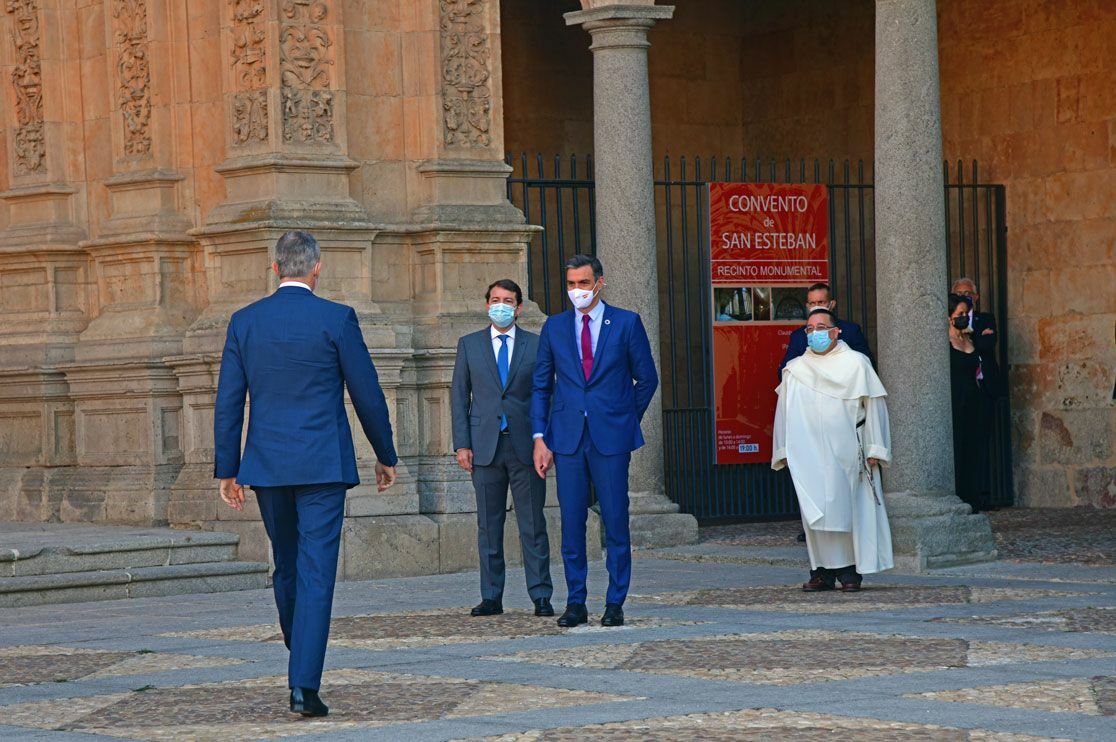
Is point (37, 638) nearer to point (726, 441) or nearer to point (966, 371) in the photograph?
point (726, 441)

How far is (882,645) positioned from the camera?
8.62m

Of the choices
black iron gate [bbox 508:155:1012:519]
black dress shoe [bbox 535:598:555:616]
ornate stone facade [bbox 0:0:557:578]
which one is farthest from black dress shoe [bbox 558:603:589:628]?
black iron gate [bbox 508:155:1012:519]

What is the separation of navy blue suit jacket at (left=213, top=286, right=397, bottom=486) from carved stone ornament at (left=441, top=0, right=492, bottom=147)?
624 cm

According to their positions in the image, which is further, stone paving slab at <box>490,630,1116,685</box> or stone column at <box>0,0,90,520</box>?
stone column at <box>0,0,90,520</box>

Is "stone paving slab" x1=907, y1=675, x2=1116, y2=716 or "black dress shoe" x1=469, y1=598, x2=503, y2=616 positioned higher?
"stone paving slab" x1=907, y1=675, x2=1116, y2=716

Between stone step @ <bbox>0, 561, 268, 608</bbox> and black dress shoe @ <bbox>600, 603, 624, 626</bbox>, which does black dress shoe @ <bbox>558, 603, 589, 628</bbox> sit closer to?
black dress shoe @ <bbox>600, 603, 624, 626</bbox>

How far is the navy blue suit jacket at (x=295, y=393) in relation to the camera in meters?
7.37

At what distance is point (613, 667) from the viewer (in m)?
8.09

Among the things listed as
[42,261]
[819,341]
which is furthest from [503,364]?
[42,261]

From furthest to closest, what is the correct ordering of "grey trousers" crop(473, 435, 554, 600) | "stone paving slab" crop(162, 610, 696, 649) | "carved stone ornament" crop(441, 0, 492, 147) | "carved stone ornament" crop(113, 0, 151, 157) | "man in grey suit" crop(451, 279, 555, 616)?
"carved stone ornament" crop(113, 0, 151, 157), "carved stone ornament" crop(441, 0, 492, 147), "man in grey suit" crop(451, 279, 555, 616), "grey trousers" crop(473, 435, 554, 600), "stone paving slab" crop(162, 610, 696, 649)

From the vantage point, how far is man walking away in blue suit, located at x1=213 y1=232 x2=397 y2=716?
7.34m

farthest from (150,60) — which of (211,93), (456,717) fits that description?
(456,717)

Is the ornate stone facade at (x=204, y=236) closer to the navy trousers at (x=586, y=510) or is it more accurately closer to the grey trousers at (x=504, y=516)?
the grey trousers at (x=504, y=516)

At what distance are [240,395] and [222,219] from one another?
589 centimetres
